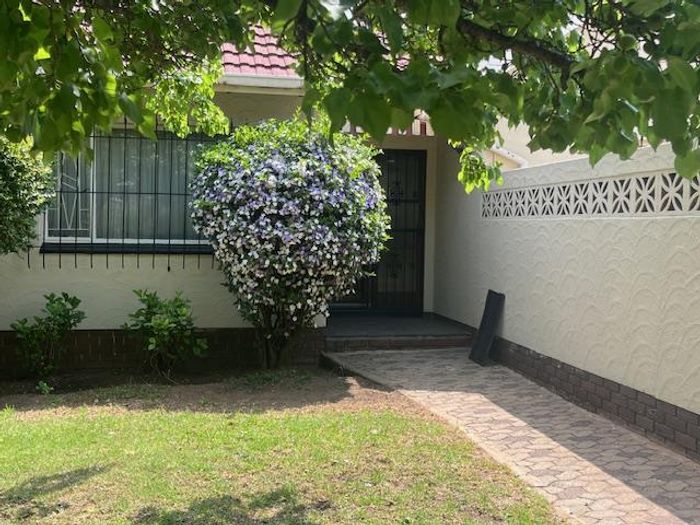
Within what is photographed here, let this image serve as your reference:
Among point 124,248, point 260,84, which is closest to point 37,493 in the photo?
point 124,248

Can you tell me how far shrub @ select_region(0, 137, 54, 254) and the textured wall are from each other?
16.3ft

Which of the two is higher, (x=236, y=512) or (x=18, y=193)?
(x=18, y=193)

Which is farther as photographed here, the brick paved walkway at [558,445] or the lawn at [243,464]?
the brick paved walkway at [558,445]

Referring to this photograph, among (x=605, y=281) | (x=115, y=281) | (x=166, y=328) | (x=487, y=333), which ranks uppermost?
(x=605, y=281)

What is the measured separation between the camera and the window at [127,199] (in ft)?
29.4

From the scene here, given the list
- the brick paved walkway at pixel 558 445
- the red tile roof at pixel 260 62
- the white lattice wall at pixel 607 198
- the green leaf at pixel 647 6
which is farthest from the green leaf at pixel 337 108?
the red tile roof at pixel 260 62

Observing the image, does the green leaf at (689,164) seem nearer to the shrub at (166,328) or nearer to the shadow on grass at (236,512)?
the shadow on grass at (236,512)

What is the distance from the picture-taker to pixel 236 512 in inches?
179

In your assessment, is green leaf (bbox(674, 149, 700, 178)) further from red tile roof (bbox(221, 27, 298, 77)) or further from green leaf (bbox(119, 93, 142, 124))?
red tile roof (bbox(221, 27, 298, 77))

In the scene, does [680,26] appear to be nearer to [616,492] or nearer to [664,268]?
[616,492]

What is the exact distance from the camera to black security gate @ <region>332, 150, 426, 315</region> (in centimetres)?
1189

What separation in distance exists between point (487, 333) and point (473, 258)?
4.68 ft

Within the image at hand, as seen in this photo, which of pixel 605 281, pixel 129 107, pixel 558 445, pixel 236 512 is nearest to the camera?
pixel 129 107

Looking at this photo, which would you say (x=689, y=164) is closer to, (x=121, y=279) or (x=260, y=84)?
(x=260, y=84)
